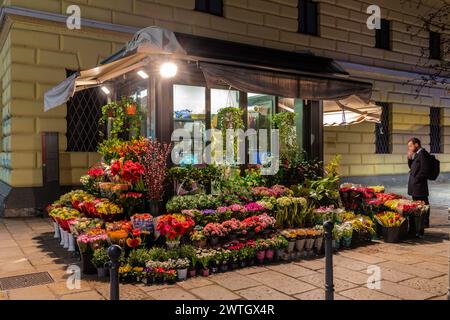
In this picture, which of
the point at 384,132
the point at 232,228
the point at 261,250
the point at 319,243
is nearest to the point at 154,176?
the point at 232,228

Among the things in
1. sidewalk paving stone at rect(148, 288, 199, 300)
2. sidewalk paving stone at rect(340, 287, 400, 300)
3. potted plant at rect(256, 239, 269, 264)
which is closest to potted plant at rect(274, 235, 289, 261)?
potted plant at rect(256, 239, 269, 264)

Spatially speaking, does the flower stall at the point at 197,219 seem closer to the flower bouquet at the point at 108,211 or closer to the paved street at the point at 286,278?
the flower bouquet at the point at 108,211

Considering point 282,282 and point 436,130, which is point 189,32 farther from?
point 436,130

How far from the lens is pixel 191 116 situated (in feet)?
29.8

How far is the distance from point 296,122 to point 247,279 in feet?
18.9

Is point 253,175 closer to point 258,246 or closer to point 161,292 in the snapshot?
point 258,246

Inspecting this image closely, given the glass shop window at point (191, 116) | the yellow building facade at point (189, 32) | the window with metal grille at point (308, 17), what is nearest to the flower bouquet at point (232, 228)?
the glass shop window at point (191, 116)

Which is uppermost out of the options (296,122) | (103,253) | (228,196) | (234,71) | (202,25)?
(202,25)

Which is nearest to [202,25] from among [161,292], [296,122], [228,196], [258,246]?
[296,122]

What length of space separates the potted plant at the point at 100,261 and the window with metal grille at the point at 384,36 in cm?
1659

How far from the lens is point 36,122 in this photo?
434 inches

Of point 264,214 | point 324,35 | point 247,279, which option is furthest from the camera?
point 324,35

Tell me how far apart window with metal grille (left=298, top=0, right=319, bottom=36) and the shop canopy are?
6463 mm

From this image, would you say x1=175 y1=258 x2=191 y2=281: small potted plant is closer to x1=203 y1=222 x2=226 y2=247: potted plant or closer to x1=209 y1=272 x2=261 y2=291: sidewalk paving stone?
x1=209 y1=272 x2=261 y2=291: sidewalk paving stone
